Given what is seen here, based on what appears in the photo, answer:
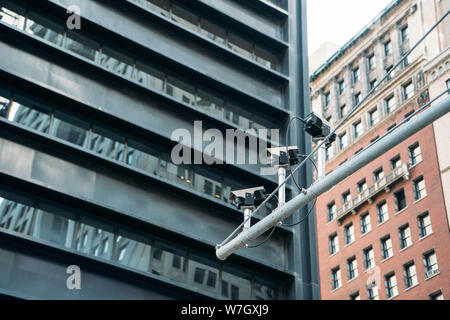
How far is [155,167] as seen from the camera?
1198 inches

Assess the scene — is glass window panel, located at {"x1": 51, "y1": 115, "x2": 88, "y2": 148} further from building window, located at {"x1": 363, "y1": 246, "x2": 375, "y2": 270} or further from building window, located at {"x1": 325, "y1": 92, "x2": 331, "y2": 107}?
building window, located at {"x1": 325, "y1": 92, "x2": 331, "y2": 107}

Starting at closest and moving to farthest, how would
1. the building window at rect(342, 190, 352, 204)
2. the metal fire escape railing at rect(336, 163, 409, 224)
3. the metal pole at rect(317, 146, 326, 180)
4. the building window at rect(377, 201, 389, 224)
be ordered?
the metal pole at rect(317, 146, 326, 180) < the metal fire escape railing at rect(336, 163, 409, 224) < the building window at rect(377, 201, 389, 224) < the building window at rect(342, 190, 352, 204)

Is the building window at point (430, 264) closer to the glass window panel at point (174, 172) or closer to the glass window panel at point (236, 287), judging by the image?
the glass window panel at point (236, 287)

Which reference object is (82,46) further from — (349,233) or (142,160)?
(349,233)

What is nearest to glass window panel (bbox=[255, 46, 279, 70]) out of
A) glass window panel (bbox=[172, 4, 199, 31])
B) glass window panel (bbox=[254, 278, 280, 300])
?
glass window panel (bbox=[172, 4, 199, 31])

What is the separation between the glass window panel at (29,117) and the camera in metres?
27.8

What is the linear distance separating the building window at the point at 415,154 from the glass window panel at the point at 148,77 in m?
39.6

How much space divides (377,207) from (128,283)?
155 feet

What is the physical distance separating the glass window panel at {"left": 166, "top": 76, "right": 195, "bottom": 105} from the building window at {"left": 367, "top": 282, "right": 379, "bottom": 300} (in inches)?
1518

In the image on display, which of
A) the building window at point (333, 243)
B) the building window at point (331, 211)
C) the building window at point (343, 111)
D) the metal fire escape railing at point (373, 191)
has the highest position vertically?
the building window at point (343, 111)

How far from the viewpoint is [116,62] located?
32.2 metres

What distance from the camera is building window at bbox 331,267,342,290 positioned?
242ft

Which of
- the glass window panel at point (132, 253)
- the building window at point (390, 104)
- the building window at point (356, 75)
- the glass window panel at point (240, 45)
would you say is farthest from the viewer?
the building window at point (356, 75)

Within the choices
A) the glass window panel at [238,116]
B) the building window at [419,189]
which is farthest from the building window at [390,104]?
the glass window panel at [238,116]
